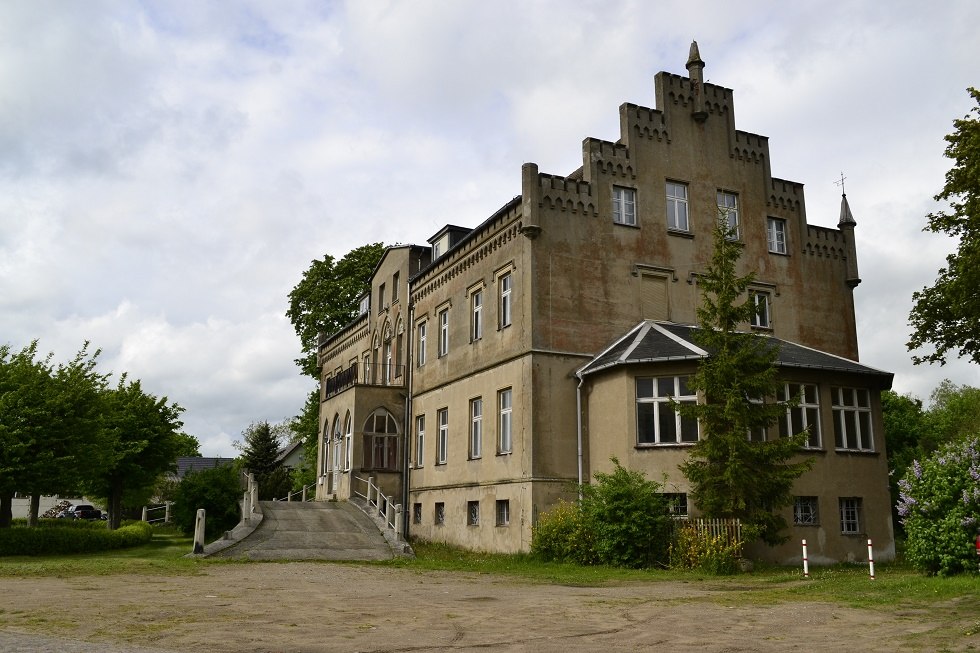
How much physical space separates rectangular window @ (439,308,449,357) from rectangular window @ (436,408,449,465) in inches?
88.0

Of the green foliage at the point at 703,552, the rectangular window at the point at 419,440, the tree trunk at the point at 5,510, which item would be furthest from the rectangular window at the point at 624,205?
the tree trunk at the point at 5,510

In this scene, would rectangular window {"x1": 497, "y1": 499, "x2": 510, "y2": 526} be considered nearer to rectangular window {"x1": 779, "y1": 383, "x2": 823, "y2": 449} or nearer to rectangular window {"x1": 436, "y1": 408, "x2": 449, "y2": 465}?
rectangular window {"x1": 436, "y1": 408, "x2": 449, "y2": 465}

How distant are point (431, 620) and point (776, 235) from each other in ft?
73.3

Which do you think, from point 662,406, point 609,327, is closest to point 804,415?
point 662,406

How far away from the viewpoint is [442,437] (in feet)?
105

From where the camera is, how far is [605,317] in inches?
1053

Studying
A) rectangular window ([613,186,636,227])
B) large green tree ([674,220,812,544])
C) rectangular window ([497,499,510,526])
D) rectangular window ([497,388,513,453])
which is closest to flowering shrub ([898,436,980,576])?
large green tree ([674,220,812,544])

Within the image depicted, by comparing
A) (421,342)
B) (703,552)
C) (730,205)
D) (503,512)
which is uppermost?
(730,205)

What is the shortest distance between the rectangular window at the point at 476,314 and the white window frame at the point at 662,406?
7.65m

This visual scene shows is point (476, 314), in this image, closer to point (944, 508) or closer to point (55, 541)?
point (55, 541)

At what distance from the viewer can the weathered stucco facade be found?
24.5 m

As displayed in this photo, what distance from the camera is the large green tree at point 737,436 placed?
20.5 metres

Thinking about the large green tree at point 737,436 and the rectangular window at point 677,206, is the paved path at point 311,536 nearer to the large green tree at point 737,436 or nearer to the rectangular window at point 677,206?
the large green tree at point 737,436

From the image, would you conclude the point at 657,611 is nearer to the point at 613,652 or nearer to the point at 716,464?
the point at 613,652
